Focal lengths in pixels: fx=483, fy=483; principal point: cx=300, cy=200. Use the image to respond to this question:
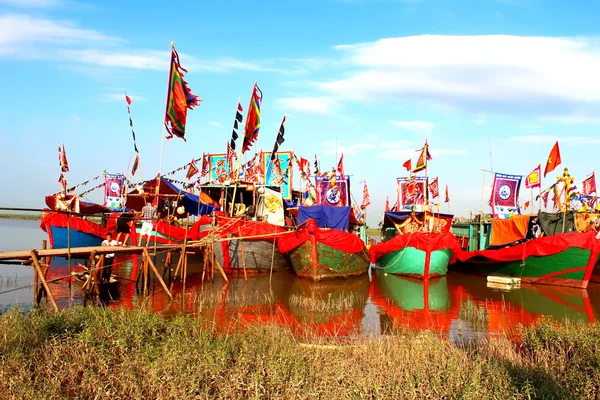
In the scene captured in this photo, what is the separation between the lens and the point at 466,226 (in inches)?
1110

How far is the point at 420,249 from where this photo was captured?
19969 mm

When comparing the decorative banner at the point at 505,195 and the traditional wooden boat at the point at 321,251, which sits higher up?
the decorative banner at the point at 505,195

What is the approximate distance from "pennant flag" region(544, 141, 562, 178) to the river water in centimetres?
495

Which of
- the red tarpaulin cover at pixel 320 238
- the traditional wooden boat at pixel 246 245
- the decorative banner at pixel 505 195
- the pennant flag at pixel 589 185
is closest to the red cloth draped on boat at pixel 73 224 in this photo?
the traditional wooden boat at pixel 246 245

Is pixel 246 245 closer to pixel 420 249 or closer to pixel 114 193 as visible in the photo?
pixel 420 249

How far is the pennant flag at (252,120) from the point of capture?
59.1 ft

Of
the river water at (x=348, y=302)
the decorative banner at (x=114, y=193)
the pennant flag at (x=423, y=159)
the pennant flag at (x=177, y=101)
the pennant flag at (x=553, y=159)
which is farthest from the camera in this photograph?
the decorative banner at (x=114, y=193)

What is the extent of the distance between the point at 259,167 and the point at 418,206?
30.4 feet

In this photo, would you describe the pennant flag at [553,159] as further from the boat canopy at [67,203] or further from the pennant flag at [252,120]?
the boat canopy at [67,203]

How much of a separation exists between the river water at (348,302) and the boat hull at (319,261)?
363mm

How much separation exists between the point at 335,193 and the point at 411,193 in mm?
4139

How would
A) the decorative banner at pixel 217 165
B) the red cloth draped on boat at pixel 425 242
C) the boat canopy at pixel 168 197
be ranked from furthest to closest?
the decorative banner at pixel 217 165 → the boat canopy at pixel 168 197 → the red cloth draped on boat at pixel 425 242

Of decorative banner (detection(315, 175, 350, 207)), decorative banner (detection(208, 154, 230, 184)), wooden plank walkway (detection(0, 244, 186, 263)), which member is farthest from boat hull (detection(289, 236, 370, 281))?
decorative banner (detection(208, 154, 230, 184))

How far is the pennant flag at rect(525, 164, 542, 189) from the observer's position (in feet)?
69.5
